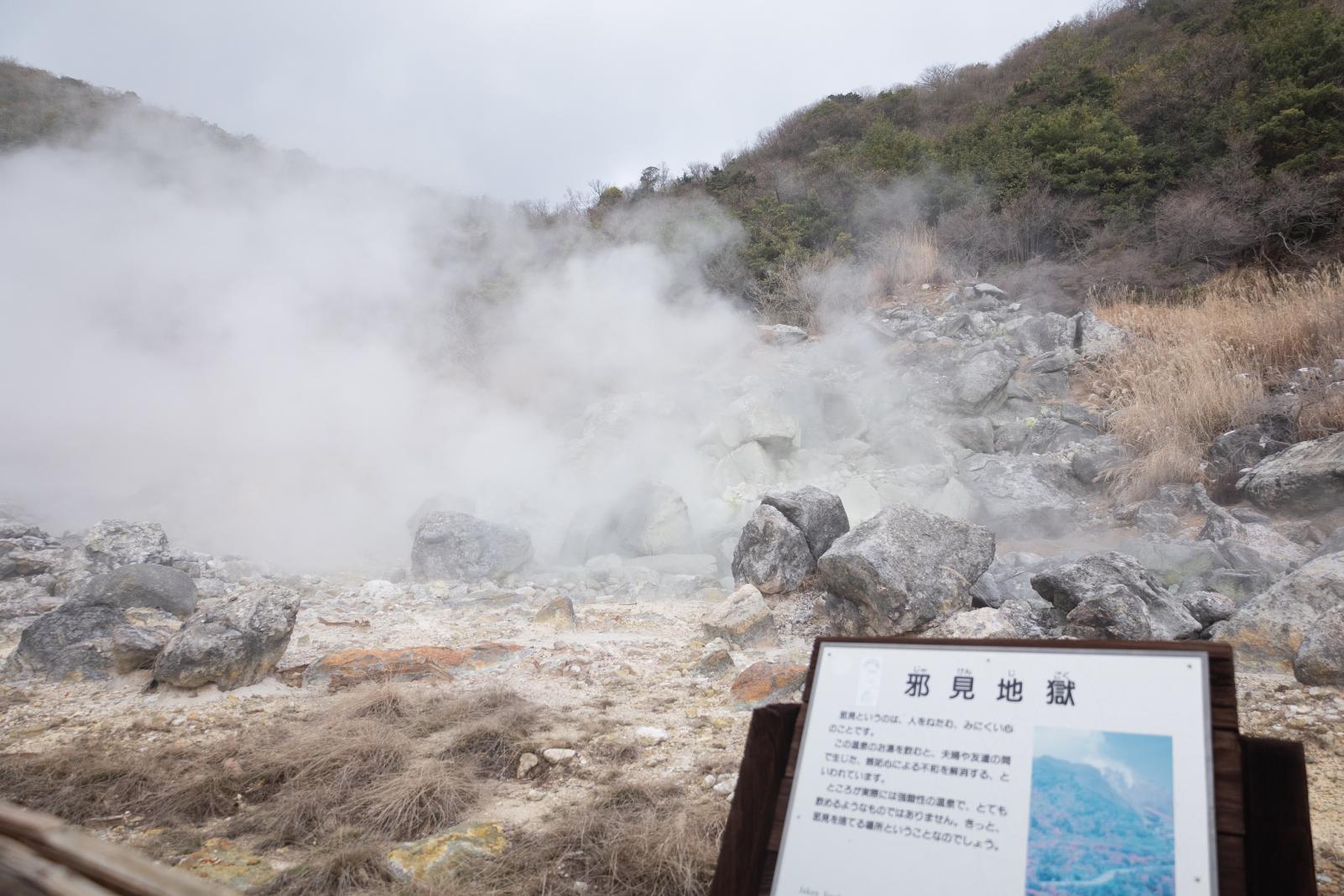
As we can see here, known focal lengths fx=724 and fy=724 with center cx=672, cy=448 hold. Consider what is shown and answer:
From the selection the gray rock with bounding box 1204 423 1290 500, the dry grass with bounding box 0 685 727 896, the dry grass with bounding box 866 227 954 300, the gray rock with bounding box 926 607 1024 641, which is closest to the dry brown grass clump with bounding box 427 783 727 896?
the dry grass with bounding box 0 685 727 896

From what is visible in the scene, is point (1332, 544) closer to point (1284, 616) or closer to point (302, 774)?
point (1284, 616)

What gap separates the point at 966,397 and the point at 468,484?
212 inches

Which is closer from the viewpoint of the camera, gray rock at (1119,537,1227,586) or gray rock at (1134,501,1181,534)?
gray rock at (1119,537,1227,586)

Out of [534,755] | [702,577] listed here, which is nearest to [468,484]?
[702,577]

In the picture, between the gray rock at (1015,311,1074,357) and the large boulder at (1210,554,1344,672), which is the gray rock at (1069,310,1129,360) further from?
the large boulder at (1210,554,1344,672)

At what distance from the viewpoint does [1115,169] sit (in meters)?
11.8

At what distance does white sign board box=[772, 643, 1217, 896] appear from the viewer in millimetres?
1013

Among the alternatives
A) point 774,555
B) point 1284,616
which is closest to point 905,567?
point 774,555

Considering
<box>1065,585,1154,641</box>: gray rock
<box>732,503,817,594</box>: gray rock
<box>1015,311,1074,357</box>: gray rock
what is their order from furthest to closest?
<box>1015,311,1074,357</box>: gray rock < <box>732,503,817,594</box>: gray rock < <box>1065,585,1154,641</box>: gray rock

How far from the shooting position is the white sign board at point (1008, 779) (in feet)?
3.32

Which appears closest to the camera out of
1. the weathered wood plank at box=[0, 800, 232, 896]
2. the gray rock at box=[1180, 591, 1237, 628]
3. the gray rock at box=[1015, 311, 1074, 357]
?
the weathered wood plank at box=[0, 800, 232, 896]

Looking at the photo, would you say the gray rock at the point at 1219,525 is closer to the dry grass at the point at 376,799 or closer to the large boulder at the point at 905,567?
the large boulder at the point at 905,567

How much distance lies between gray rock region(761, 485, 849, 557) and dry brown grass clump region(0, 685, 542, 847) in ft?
8.04

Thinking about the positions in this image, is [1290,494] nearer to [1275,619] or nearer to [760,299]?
[1275,619]
